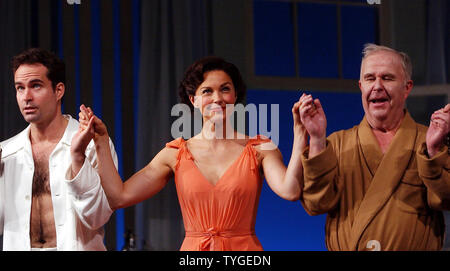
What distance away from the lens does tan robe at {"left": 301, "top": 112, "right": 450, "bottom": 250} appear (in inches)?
85.1

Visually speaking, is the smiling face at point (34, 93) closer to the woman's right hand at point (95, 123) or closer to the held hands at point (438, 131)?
the woman's right hand at point (95, 123)

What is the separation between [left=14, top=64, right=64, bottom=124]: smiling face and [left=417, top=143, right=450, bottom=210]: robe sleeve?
1301mm

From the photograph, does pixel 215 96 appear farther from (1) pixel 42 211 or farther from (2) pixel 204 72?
(1) pixel 42 211

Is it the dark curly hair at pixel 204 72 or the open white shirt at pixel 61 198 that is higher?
the dark curly hair at pixel 204 72

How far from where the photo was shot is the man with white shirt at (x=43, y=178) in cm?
241

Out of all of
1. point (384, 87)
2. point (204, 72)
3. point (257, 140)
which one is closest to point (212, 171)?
point (257, 140)

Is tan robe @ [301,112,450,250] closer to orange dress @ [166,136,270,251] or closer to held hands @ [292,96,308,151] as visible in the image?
held hands @ [292,96,308,151]

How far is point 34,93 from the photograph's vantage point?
8.16 feet

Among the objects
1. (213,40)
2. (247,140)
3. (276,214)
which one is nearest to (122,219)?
(276,214)

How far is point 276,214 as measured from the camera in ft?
11.9

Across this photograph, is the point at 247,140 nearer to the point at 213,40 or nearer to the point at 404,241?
the point at 404,241

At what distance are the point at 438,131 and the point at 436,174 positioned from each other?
13 cm

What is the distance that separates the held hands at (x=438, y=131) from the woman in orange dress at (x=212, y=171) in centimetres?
46

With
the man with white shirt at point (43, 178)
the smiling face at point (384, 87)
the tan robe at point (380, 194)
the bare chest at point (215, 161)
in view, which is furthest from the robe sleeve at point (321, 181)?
the man with white shirt at point (43, 178)
